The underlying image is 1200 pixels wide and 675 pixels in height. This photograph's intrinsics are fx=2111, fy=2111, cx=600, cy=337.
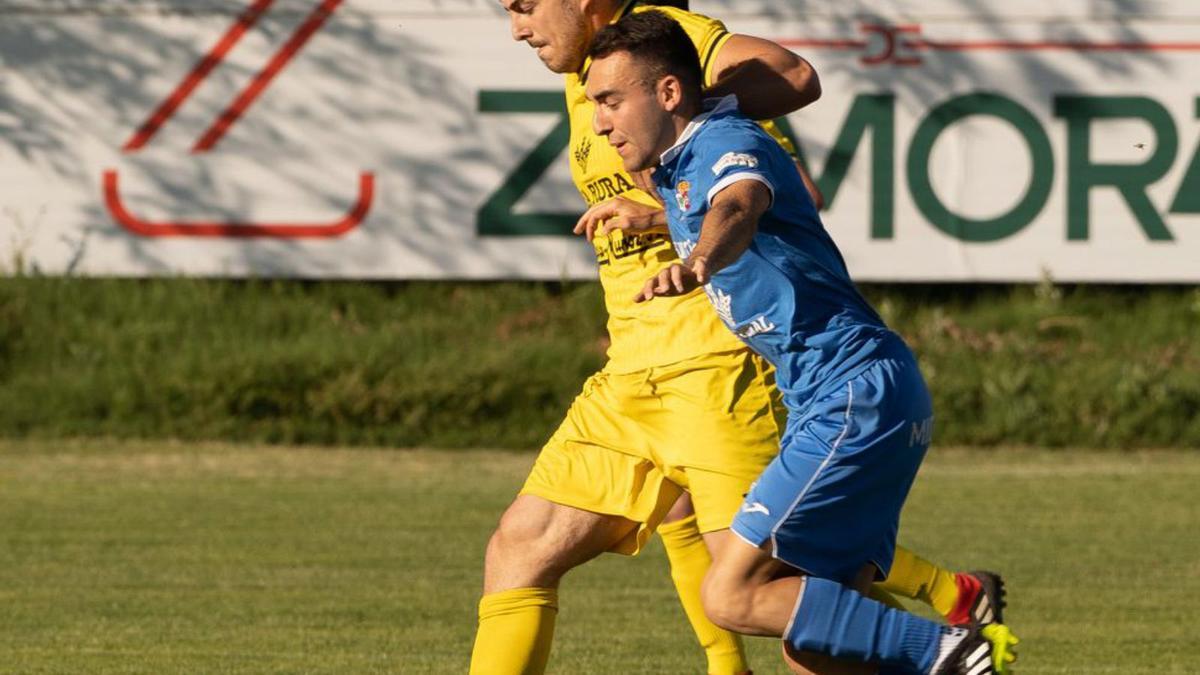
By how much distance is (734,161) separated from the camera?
5.04 metres

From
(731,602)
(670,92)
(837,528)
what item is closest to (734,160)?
(670,92)

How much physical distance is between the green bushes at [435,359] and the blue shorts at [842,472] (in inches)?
459

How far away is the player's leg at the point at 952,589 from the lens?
678 cm

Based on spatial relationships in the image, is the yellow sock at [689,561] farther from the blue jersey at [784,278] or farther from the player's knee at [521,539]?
the blue jersey at [784,278]

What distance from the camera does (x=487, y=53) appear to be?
17.2 meters

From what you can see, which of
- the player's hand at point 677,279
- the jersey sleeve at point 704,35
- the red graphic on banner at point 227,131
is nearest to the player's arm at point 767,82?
the jersey sleeve at point 704,35

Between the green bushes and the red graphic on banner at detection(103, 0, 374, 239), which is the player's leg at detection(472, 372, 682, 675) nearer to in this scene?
the green bushes

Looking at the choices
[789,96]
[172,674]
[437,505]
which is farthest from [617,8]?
[437,505]

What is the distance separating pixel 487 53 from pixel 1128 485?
6.42 meters

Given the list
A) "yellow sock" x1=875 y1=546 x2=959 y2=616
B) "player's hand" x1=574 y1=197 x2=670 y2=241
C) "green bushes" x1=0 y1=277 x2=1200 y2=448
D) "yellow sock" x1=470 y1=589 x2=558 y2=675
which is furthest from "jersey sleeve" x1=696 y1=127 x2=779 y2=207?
"green bushes" x1=0 y1=277 x2=1200 y2=448

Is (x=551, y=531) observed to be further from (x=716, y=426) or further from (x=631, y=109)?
(x=631, y=109)

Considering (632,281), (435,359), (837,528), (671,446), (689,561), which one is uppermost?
(837,528)

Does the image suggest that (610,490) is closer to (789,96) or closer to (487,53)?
(789,96)

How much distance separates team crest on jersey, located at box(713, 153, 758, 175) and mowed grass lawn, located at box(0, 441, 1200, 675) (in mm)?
2790
